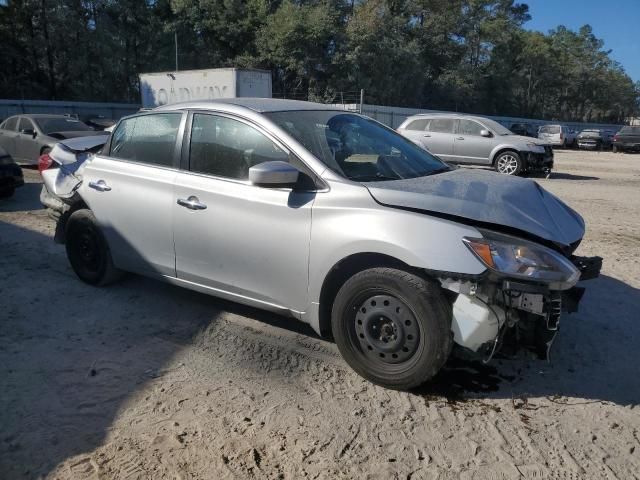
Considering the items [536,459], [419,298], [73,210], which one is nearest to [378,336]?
[419,298]

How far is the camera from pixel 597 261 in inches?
134

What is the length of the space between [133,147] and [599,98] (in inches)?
3259

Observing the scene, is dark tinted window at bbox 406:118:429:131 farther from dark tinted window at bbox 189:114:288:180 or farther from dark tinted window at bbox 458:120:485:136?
dark tinted window at bbox 189:114:288:180

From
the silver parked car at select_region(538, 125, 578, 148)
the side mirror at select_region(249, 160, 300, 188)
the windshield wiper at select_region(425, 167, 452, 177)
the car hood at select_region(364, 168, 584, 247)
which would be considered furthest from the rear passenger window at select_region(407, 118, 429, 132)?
the silver parked car at select_region(538, 125, 578, 148)

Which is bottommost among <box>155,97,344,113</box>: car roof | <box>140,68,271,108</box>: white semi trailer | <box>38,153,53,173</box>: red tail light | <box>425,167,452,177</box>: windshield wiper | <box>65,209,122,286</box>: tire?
<box>65,209,122,286</box>: tire

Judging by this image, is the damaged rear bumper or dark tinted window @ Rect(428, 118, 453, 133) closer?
the damaged rear bumper

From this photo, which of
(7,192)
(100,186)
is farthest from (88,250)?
(7,192)

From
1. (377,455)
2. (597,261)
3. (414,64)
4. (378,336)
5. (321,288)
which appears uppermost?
(414,64)

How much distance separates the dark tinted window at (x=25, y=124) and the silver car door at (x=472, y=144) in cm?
1096

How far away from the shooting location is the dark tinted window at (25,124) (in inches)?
497

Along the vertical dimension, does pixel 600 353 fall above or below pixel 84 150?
below

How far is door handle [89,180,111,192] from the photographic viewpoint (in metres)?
4.43

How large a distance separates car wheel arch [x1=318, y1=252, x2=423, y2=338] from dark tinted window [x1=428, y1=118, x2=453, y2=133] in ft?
40.3

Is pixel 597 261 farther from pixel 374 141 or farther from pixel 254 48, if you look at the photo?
pixel 254 48
